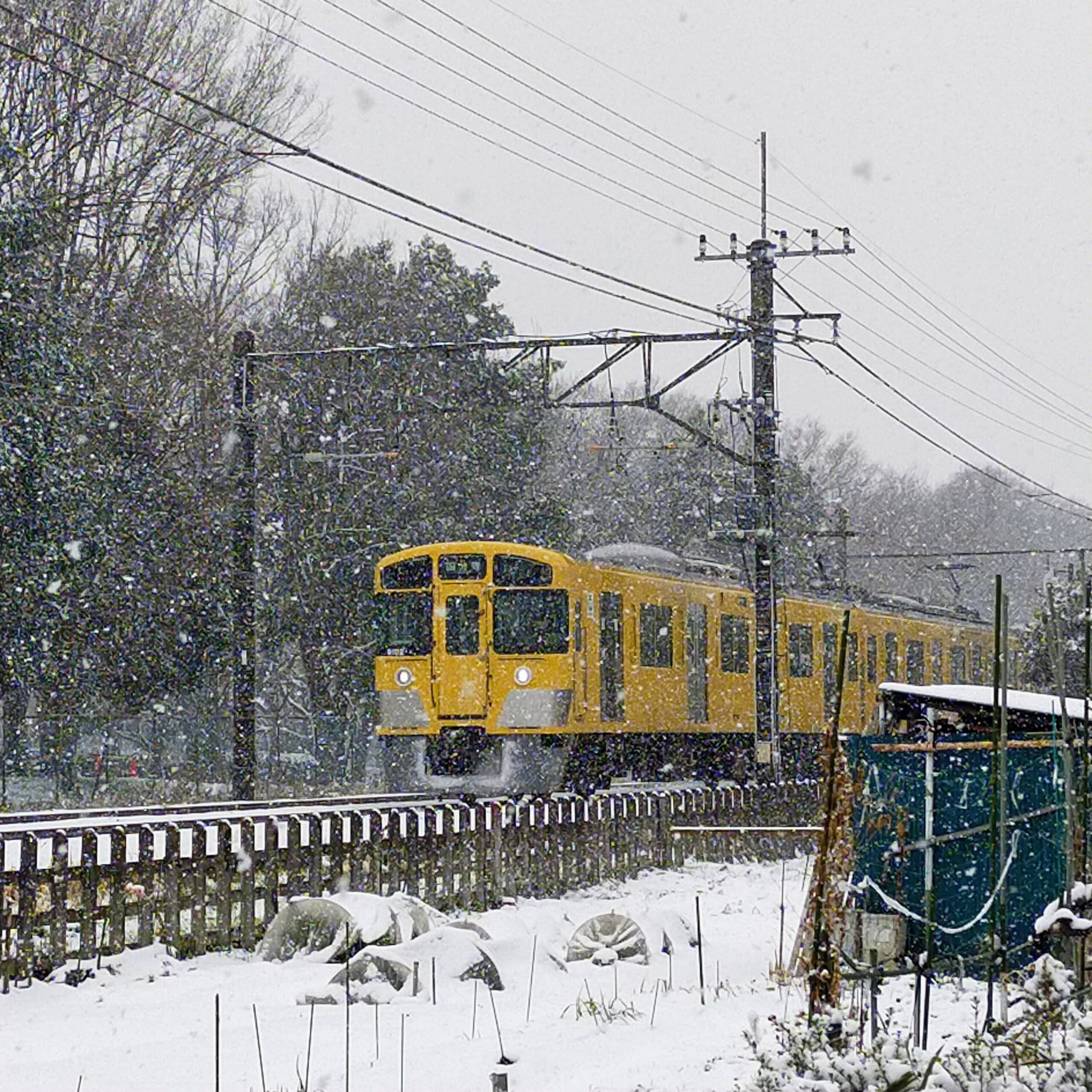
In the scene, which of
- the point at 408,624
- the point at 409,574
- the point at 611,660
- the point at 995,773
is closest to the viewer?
the point at 995,773

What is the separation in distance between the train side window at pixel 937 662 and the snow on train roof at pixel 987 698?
65.8 feet

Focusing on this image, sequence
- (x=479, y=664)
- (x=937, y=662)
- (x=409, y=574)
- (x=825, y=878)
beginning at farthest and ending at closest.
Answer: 1. (x=937, y=662)
2. (x=409, y=574)
3. (x=479, y=664)
4. (x=825, y=878)

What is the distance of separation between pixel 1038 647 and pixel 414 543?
11370 mm

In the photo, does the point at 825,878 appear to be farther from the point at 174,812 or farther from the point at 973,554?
the point at 973,554

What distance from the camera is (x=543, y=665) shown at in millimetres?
20281

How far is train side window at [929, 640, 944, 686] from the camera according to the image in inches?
1246

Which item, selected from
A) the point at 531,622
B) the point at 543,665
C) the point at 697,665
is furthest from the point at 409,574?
the point at 697,665

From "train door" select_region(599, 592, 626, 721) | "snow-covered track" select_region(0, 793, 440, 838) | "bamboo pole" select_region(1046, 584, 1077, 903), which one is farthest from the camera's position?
"train door" select_region(599, 592, 626, 721)

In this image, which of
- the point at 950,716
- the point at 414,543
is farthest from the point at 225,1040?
the point at 414,543

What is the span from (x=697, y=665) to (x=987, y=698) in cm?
1226

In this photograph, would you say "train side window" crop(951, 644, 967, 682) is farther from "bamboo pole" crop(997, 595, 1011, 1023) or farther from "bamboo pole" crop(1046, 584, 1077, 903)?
"bamboo pole" crop(1046, 584, 1077, 903)

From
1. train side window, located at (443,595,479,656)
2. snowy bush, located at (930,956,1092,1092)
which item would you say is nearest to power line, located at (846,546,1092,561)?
train side window, located at (443,595,479,656)

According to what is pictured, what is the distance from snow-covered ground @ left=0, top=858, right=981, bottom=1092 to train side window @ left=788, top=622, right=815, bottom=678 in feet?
45.6

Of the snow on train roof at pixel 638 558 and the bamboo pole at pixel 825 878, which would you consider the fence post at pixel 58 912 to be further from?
the snow on train roof at pixel 638 558
